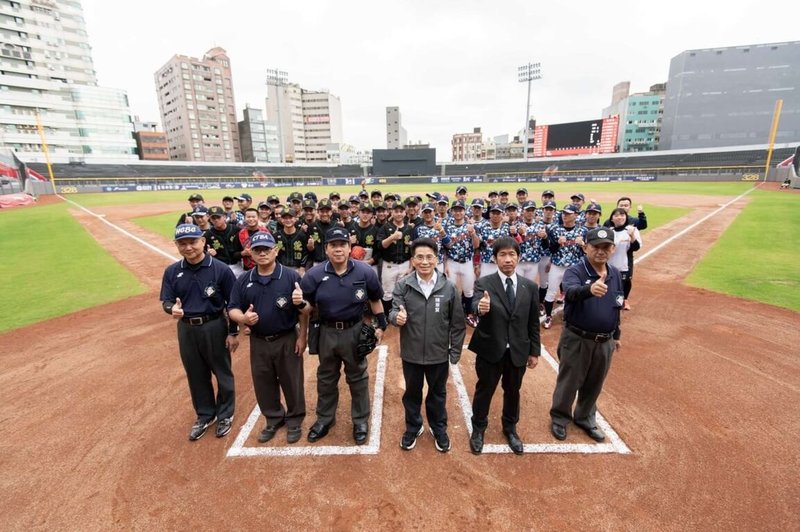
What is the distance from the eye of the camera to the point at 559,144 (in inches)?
2788

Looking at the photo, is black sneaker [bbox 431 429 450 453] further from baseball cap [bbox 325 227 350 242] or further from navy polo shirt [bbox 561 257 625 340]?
baseball cap [bbox 325 227 350 242]

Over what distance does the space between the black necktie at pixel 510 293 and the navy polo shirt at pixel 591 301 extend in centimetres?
63

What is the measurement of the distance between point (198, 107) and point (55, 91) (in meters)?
30.3

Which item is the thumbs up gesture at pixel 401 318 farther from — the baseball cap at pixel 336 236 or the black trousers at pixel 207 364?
the black trousers at pixel 207 364

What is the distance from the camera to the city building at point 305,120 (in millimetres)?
109575

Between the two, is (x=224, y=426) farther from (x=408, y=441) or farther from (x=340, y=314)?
(x=408, y=441)

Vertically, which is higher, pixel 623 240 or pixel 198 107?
pixel 198 107

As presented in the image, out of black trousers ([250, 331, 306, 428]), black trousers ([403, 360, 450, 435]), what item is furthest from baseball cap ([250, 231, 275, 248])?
black trousers ([403, 360, 450, 435])

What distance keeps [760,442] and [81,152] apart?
82490 millimetres

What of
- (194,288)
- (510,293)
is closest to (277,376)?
(194,288)

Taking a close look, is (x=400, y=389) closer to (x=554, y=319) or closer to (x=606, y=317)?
(x=606, y=317)

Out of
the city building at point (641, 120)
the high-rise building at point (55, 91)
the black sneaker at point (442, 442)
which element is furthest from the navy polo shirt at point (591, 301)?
the city building at point (641, 120)

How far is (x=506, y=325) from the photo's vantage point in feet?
12.4

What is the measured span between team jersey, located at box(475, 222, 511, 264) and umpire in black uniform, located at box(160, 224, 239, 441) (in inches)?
187
